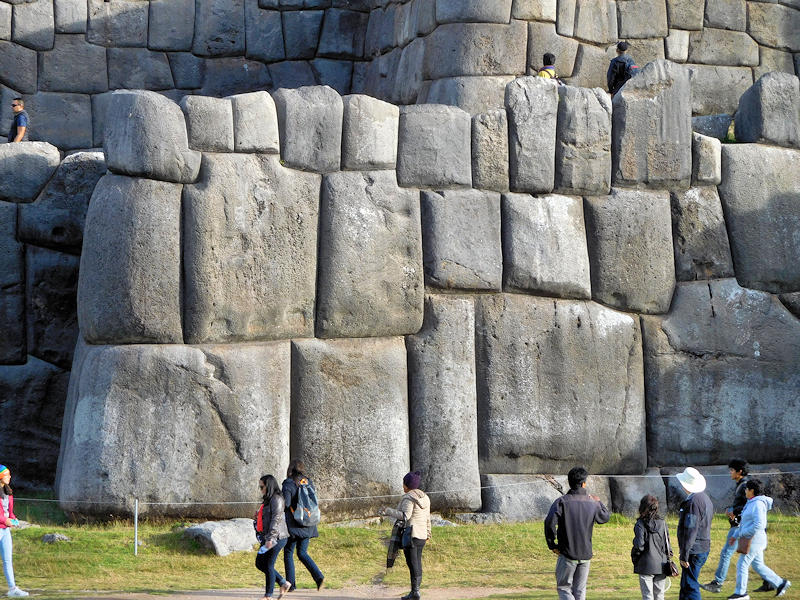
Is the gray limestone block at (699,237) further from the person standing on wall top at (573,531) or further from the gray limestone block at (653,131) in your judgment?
the person standing on wall top at (573,531)

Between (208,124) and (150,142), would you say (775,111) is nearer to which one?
(208,124)

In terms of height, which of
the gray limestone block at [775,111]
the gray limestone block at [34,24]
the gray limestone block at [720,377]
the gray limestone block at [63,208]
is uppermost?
the gray limestone block at [34,24]

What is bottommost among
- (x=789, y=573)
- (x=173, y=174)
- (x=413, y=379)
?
(x=789, y=573)

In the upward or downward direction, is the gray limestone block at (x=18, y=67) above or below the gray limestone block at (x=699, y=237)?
above

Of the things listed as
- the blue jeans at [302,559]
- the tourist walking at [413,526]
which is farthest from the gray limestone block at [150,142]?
the tourist walking at [413,526]

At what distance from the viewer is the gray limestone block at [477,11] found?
1664 cm

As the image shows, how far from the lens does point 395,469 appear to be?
13328 mm

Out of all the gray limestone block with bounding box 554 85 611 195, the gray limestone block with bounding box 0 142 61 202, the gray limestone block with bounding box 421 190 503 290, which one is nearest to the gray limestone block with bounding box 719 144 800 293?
the gray limestone block with bounding box 554 85 611 195

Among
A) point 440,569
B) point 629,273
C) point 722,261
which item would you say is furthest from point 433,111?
point 440,569

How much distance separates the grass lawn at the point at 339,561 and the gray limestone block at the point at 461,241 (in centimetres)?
255

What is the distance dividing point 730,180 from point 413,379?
14.3 ft

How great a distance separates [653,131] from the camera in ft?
47.3

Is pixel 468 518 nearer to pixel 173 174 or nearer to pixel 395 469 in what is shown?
pixel 395 469

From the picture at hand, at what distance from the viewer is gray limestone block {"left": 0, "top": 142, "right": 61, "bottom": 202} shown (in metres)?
14.4
